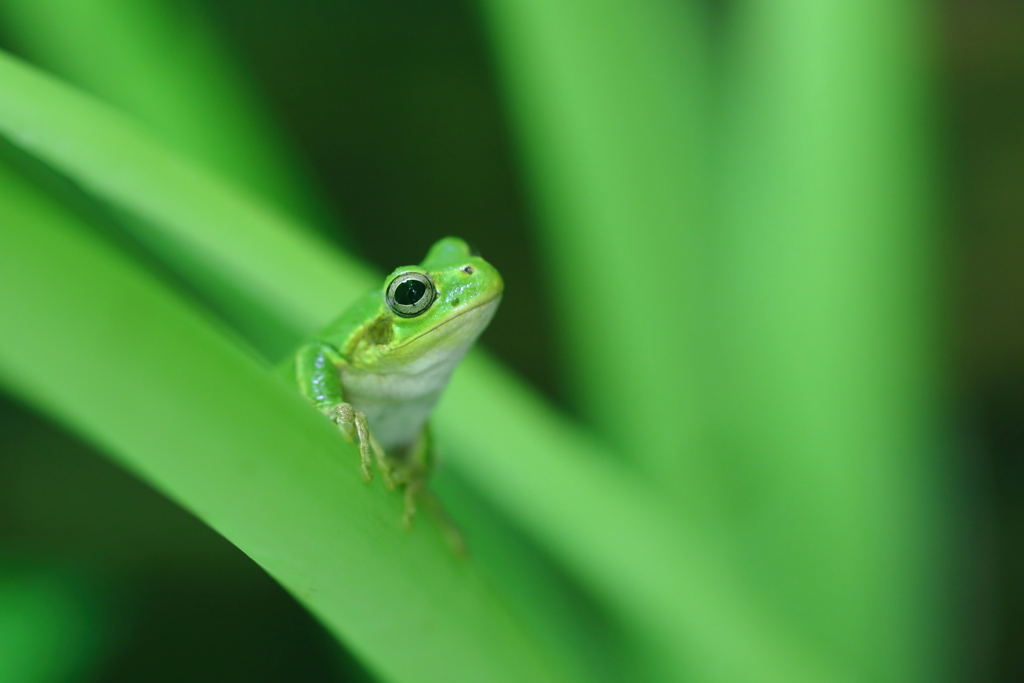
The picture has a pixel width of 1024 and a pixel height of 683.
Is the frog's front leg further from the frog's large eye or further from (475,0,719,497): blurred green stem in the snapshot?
(475,0,719,497): blurred green stem

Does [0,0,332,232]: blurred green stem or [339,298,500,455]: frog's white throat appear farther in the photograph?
[0,0,332,232]: blurred green stem

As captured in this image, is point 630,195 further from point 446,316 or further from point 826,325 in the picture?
point 446,316

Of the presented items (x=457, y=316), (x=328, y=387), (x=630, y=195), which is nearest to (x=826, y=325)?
(x=630, y=195)

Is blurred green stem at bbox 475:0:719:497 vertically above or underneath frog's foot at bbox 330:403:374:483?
underneath

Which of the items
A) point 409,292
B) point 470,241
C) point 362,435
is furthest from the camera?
point 470,241

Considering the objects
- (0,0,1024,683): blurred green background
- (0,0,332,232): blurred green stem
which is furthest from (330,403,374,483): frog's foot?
(0,0,332,232): blurred green stem

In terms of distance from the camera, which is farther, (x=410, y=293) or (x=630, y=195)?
(x=630, y=195)

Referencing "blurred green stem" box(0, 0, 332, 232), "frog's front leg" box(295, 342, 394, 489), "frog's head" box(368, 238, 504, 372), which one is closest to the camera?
"frog's front leg" box(295, 342, 394, 489)

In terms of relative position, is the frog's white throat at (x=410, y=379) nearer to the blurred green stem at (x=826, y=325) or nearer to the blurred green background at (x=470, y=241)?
the blurred green background at (x=470, y=241)
